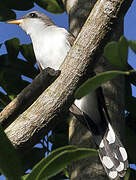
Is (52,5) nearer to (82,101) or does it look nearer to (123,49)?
(82,101)

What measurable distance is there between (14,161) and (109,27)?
2.44 ft

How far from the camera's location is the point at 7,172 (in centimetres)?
59

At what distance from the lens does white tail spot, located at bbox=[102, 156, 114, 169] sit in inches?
75.8

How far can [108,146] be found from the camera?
89.0 inches

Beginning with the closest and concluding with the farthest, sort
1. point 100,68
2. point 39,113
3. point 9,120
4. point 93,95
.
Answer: point 39,113, point 9,120, point 100,68, point 93,95

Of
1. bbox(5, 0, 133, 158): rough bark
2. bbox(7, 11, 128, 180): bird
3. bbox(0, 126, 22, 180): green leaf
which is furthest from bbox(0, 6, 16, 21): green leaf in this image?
bbox(0, 126, 22, 180): green leaf

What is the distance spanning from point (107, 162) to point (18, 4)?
6.63 ft

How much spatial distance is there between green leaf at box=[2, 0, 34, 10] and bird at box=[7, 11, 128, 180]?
0.18 m

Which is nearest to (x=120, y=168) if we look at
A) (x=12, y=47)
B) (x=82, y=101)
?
(x=82, y=101)

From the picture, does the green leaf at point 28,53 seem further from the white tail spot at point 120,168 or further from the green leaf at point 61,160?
the green leaf at point 61,160

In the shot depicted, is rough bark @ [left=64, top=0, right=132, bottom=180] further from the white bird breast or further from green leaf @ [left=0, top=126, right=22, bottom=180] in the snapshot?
green leaf @ [left=0, top=126, right=22, bottom=180]

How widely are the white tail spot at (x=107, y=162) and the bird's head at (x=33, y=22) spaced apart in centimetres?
174

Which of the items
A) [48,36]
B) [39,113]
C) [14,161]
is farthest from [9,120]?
[48,36]

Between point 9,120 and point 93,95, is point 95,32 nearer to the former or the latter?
point 9,120
